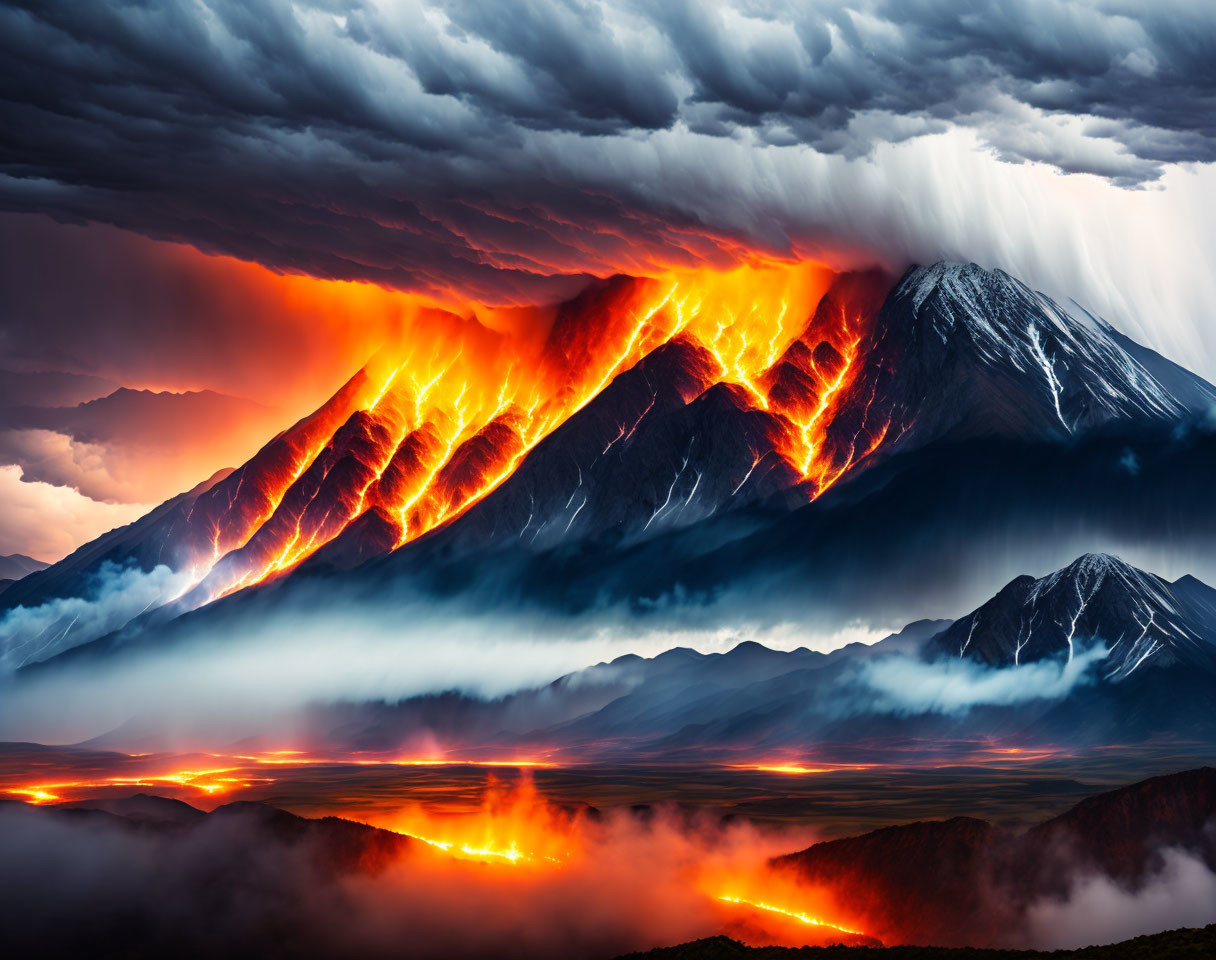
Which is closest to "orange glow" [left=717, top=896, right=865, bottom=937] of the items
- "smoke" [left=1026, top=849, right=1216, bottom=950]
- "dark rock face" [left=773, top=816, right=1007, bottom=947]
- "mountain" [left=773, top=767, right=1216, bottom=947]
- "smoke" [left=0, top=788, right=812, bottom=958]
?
"smoke" [left=0, top=788, right=812, bottom=958]

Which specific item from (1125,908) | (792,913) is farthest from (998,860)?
(792,913)

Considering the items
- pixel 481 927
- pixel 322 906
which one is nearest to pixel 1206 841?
pixel 481 927

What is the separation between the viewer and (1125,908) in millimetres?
168250

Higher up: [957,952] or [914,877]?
[914,877]

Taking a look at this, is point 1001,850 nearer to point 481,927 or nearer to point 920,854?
point 920,854

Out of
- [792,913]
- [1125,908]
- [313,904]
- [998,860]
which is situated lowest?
[792,913]

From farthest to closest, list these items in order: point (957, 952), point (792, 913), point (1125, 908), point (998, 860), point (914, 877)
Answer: point (998, 860) < point (914, 877) < point (792, 913) < point (1125, 908) < point (957, 952)

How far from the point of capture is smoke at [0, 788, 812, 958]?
16750cm

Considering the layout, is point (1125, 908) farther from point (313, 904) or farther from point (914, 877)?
point (313, 904)

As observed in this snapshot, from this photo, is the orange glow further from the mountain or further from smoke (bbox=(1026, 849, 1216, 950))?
smoke (bbox=(1026, 849, 1216, 950))

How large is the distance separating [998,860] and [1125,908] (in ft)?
53.7

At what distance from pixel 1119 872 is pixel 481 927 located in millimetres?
64307

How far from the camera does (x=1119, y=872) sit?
583 feet

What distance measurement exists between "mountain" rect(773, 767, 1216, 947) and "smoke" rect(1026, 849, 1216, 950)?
1358mm
